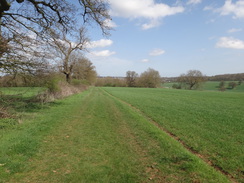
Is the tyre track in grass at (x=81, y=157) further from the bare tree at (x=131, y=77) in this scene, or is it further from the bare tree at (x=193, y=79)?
the bare tree at (x=131, y=77)

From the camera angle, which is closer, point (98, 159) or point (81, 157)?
point (98, 159)

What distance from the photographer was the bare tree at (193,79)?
80.8m

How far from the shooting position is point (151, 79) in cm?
9694

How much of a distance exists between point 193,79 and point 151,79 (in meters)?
24.0

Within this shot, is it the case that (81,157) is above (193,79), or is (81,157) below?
below

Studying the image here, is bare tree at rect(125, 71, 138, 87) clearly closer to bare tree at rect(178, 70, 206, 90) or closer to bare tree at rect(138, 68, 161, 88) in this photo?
bare tree at rect(138, 68, 161, 88)

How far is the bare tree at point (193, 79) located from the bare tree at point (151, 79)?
1556 cm

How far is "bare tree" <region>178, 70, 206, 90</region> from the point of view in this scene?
265ft

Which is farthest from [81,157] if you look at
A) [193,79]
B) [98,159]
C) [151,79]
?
[151,79]

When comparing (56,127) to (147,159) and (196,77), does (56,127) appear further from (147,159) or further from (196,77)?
(196,77)

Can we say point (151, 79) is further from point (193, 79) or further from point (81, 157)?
point (81, 157)

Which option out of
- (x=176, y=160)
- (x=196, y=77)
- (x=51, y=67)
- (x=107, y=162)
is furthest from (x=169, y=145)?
(x=196, y=77)

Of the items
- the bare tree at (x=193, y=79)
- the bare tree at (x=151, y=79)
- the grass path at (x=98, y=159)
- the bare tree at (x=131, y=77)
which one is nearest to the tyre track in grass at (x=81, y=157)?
the grass path at (x=98, y=159)

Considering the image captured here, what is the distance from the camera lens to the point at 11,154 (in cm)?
486
